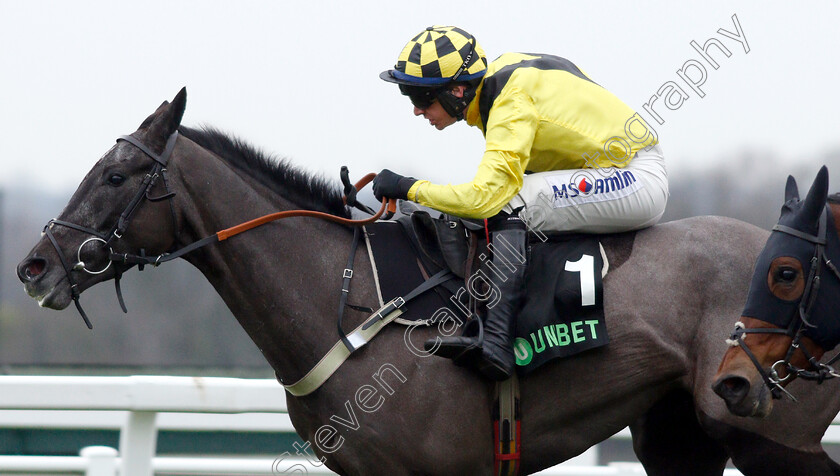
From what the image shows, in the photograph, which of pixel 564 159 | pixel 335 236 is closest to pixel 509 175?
pixel 564 159

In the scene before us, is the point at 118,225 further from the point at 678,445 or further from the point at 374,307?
the point at 678,445

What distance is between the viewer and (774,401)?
10.5 ft

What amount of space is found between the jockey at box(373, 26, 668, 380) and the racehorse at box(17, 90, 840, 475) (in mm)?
194

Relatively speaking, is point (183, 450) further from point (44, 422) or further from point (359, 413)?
point (359, 413)

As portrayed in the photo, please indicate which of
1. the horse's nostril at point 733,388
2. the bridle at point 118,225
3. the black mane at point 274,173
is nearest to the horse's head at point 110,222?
the bridle at point 118,225

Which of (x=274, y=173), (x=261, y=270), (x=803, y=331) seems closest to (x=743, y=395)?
(x=803, y=331)

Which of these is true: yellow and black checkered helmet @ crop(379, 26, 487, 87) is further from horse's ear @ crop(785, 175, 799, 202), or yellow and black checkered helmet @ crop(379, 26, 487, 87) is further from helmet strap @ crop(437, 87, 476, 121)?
horse's ear @ crop(785, 175, 799, 202)

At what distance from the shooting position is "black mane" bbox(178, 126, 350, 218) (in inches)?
133

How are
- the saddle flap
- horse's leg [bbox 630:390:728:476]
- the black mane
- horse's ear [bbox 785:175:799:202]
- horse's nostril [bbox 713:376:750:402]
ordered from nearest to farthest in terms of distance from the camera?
horse's nostril [bbox 713:376:750:402], horse's ear [bbox 785:175:799:202], the saddle flap, the black mane, horse's leg [bbox 630:390:728:476]

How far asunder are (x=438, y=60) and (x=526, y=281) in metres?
0.89

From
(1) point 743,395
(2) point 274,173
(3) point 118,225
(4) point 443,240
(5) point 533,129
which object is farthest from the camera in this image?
(2) point 274,173

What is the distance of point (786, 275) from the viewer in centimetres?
293

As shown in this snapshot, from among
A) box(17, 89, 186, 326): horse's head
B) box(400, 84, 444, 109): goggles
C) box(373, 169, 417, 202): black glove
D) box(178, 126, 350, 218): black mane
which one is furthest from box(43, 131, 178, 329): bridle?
box(400, 84, 444, 109): goggles

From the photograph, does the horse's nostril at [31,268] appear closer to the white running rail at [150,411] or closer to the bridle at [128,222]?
the bridle at [128,222]
